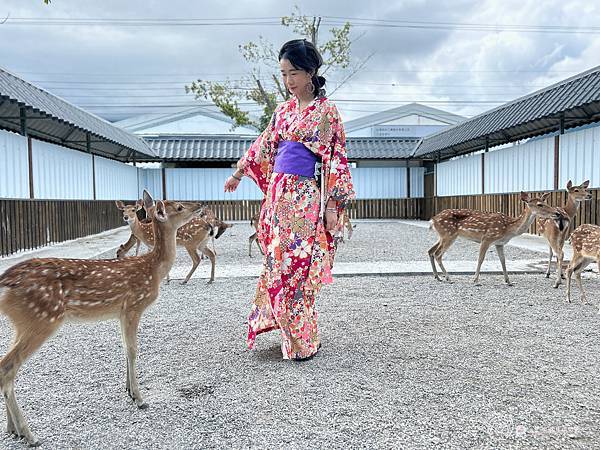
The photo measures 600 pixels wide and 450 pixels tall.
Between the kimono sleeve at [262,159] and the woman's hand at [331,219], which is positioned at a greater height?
the kimono sleeve at [262,159]

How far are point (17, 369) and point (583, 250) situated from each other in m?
5.17

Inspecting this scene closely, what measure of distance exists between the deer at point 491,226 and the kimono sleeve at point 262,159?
12.2ft

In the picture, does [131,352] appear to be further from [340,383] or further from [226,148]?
[226,148]

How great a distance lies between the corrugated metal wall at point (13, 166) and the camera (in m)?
9.54

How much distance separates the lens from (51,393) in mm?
2869

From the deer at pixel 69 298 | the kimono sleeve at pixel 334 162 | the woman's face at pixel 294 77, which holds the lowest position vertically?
the deer at pixel 69 298

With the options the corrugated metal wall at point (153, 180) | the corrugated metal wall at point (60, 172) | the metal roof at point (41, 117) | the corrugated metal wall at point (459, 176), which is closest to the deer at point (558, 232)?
the metal roof at point (41, 117)

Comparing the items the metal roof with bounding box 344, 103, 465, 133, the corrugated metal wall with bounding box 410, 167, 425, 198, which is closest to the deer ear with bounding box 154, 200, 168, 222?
the corrugated metal wall with bounding box 410, 167, 425, 198

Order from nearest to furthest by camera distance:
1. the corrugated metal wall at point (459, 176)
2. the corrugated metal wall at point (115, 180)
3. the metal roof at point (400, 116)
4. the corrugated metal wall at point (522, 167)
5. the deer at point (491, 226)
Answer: the deer at point (491, 226)
the corrugated metal wall at point (522, 167)
the corrugated metal wall at point (115, 180)
the corrugated metal wall at point (459, 176)
the metal roof at point (400, 116)

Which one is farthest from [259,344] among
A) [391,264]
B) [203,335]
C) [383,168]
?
[383,168]

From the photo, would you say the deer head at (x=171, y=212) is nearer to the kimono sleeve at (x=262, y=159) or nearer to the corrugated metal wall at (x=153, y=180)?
the kimono sleeve at (x=262, y=159)

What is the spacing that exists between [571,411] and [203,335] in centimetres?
261

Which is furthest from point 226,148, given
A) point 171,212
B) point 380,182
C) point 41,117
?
point 171,212

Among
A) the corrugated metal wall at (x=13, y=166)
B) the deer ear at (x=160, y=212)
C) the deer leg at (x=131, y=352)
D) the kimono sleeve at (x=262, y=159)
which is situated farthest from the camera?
the corrugated metal wall at (x=13, y=166)
